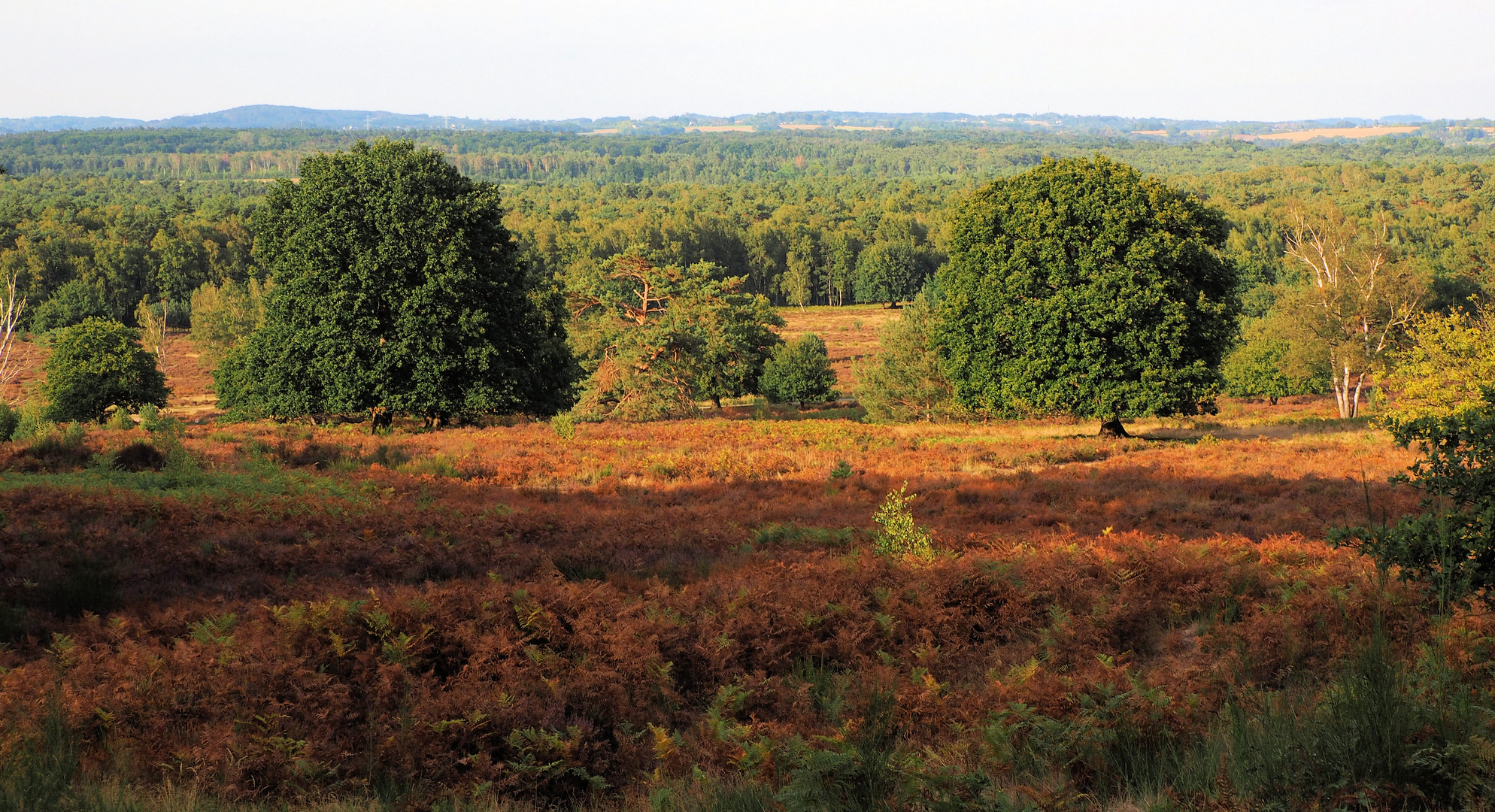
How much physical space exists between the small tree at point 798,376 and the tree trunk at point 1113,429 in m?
38.1

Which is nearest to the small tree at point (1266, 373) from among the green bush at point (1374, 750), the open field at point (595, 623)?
the open field at point (595, 623)

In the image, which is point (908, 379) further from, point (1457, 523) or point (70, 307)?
point (70, 307)

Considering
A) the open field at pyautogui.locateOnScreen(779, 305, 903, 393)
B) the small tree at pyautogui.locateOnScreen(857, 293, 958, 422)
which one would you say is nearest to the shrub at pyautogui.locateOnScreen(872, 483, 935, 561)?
the small tree at pyautogui.locateOnScreen(857, 293, 958, 422)

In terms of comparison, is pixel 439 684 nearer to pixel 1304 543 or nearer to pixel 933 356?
pixel 1304 543

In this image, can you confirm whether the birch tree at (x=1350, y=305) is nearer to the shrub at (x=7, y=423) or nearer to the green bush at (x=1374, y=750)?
the green bush at (x=1374, y=750)

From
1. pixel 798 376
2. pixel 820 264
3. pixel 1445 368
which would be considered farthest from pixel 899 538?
pixel 820 264

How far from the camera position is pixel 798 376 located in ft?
228

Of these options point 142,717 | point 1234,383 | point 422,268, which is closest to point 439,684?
point 142,717

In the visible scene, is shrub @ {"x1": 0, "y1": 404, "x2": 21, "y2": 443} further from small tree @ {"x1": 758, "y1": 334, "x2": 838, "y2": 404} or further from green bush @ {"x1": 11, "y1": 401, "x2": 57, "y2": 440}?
small tree @ {"x1": 758, "y1": 334, "x2": 838, "y2": 404}

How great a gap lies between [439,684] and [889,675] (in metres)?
3.42

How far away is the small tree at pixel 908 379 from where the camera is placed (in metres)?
44.9

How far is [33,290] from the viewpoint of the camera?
114 m

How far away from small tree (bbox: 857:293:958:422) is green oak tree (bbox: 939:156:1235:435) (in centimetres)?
1286

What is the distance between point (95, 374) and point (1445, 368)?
59.6 meters
